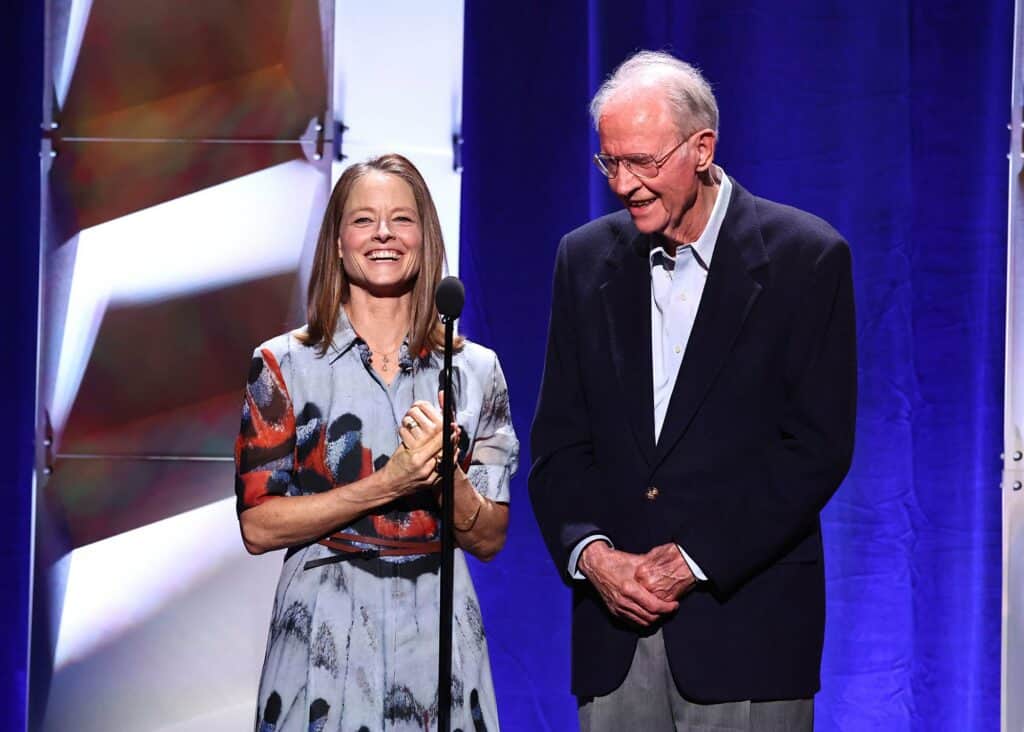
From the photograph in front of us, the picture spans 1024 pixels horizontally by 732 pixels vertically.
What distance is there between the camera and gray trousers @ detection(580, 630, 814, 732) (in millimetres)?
2074

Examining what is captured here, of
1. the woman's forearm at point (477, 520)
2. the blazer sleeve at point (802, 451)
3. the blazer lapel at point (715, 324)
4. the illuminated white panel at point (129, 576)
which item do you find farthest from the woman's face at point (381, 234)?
the illuminated white panel at point (129, 576)

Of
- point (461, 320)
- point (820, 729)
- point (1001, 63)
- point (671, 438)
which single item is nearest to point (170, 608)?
point (461, 320)

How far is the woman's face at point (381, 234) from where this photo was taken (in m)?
2.28

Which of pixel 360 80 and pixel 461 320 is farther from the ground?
pixel 360 80

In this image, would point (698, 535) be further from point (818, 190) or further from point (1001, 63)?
point (1001, 63)

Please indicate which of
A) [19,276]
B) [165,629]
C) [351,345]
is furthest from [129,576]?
[351,345]

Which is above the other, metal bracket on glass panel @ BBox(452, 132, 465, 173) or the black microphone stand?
metal bracket on glass panel @ BBox(452, 132, 465, 173)

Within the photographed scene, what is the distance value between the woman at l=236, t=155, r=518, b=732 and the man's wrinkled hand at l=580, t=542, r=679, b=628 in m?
0.22

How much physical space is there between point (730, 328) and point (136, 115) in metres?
2.10

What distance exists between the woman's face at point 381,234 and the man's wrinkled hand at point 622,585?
0.57 metres

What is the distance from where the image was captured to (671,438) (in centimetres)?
211

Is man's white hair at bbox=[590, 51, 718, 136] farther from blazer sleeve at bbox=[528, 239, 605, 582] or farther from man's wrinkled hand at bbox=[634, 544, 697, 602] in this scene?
man's wrinkled hand at bbox=[634, 544, 697, 602]

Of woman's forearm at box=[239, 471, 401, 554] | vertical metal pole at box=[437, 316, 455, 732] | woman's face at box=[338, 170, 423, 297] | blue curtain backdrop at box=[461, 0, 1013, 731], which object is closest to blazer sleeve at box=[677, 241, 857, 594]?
vertical metal pole at box=[437, 316, 455, 732]

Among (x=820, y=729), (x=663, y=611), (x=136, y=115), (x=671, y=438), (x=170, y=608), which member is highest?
(x=136, y=115)
